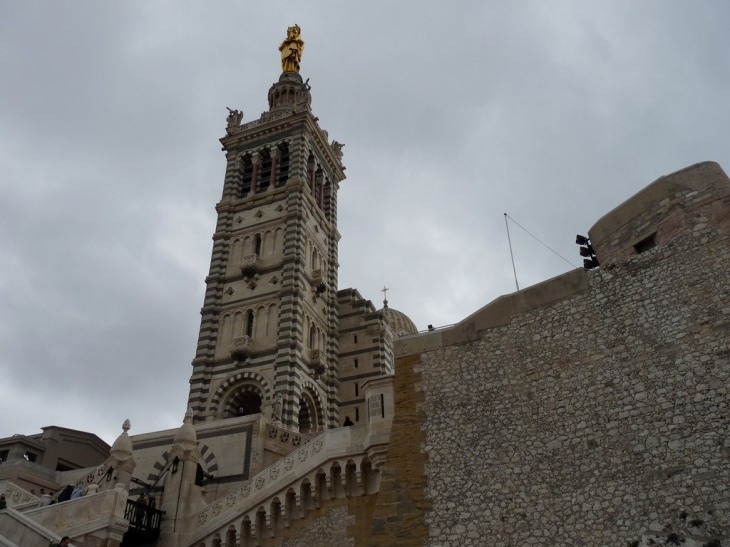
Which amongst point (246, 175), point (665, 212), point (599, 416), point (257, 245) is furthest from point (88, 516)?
point (246, 175)

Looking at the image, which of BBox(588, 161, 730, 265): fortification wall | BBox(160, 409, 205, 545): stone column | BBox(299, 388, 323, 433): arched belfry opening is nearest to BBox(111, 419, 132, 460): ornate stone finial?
BBox(160, 409, 205, 545): stone column

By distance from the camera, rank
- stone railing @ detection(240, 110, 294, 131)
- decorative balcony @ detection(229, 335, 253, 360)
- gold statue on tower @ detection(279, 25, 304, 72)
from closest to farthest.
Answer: decorative balcony @ detection(229, 335, 253, 360) < stone railing @ detection(240, 110, 294, 131) < gold statue on tower @ detection(279, 25, 304, 72)

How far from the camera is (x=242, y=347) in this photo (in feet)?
99.8

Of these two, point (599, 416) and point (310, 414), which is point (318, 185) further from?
point (599, 416)

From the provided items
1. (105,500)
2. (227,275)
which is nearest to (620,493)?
(105,500)

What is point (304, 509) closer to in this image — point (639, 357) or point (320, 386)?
point (639, 357)

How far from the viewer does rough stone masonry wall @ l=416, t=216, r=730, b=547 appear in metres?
11.4

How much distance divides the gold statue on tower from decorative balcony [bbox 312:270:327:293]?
19307 mm

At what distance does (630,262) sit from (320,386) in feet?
68.5

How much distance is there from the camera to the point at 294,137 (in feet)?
129

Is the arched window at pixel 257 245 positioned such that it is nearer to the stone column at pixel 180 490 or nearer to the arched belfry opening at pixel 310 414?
the arched belfry opening at pixel 310 414

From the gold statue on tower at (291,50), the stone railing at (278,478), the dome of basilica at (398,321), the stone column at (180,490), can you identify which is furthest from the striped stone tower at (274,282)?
the stone railing at (278,478)

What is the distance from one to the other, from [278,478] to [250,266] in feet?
59.1

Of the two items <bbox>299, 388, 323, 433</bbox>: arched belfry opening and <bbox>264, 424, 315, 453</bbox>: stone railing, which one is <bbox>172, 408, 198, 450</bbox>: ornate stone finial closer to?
<bbox>264, 424, 315, 453</bbox>: stone railing
